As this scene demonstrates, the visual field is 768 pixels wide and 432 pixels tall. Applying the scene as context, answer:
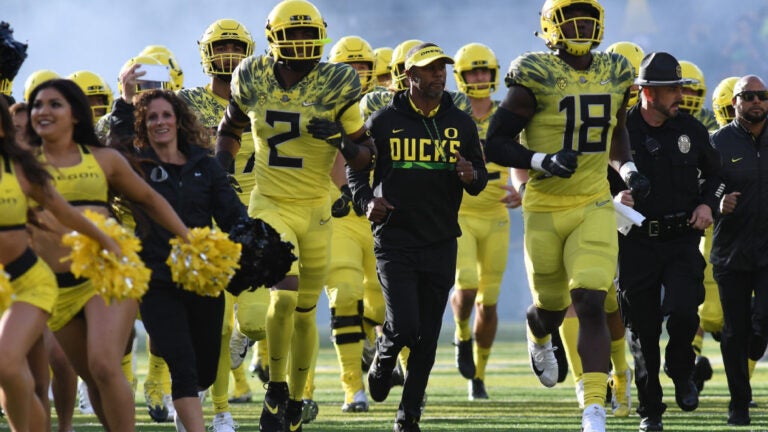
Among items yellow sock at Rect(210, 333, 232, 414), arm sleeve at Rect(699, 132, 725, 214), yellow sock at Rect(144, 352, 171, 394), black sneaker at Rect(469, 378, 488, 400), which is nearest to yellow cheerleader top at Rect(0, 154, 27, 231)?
yellow sock at Rect(210, 333, 232, 414)

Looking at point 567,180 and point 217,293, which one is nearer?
point 217,293

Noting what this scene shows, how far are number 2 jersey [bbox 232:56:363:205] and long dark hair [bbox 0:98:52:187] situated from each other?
95.9 inches

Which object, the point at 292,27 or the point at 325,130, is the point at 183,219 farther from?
the point at 292,27

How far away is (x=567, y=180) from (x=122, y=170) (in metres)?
2.70

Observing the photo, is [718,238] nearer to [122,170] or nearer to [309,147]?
[309,147]

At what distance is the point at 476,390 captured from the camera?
12656mm

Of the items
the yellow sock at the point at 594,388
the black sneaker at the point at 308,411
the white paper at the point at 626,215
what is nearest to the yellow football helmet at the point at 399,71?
the black sneaker at the point at 308,411

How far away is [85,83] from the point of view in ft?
40.6

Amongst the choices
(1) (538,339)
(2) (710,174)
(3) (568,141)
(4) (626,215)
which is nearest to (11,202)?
(3) (568,141)

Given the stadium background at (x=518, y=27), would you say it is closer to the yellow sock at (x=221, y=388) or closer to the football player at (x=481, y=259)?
the football player at (x=481, y=259)

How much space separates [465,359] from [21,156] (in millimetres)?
6628

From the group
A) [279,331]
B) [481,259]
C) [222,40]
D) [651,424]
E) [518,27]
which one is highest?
[222,40]

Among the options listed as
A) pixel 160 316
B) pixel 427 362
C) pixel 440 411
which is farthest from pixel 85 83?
pixel 160 316

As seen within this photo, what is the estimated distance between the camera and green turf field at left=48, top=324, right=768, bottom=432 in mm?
9828
